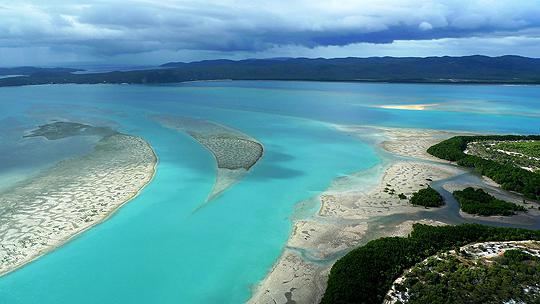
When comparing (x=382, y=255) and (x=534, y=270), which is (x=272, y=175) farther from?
(x=534, y=270)

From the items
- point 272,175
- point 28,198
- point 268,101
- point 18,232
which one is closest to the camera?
point 18,232

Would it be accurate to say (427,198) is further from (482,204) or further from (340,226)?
(340,226)

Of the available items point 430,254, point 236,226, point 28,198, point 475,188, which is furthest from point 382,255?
point 28,198

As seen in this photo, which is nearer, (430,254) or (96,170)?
(430,254)

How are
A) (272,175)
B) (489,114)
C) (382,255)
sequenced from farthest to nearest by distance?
(489,114) < (272,175) < (382,255)

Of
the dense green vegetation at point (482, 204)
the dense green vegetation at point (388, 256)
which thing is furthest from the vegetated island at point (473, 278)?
the dense green vegetation at point (482, 204)
